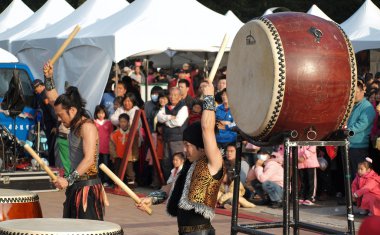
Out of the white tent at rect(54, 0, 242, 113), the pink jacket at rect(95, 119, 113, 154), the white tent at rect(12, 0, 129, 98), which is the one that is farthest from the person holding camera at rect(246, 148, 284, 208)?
the white tent at rect(12, 0, 129, 98)

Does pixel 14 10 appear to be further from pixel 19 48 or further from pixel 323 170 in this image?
pixel 323 170

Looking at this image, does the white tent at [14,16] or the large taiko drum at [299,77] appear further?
the white tent at [14,16]

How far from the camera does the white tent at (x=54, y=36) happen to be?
723 inches

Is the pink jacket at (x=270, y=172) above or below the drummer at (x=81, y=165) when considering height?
below

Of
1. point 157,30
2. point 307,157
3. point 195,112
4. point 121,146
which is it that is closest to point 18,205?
point 307,157

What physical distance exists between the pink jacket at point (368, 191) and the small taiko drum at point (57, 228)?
554cm

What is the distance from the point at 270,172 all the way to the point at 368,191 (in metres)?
1.75

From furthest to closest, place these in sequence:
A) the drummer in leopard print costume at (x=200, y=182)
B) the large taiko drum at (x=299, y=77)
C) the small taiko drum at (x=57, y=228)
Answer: the large taiko drum at (x=299, y=77)
the drummer in leopard print costume at (x=200, y=182)
the small taiko drum at (x=57, y=228)

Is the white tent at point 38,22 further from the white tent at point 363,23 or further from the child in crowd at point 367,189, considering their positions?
the child in crowd at point 367,189

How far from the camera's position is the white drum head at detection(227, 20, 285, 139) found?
649 cm

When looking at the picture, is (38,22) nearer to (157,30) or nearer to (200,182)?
(157,30)

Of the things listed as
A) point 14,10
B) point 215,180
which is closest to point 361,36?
point 14,10

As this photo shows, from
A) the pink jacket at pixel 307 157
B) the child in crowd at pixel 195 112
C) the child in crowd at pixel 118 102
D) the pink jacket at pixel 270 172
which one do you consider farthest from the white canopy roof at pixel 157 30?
the pink jacket at pixel 307 157

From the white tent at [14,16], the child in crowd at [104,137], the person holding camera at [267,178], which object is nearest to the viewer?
the person holding camera at [267,178]
